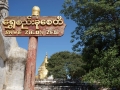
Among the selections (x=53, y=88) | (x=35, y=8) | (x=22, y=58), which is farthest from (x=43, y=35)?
(x=53, y=88)

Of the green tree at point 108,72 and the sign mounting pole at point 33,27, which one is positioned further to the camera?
the green tree at point 108,72

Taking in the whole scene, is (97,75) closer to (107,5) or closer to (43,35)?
(107,5)

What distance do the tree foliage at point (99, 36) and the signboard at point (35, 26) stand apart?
6.58 meters

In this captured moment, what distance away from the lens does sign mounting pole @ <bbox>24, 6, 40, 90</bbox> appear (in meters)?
5.38

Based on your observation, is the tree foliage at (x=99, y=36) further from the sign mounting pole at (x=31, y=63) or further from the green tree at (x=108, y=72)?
the sign mounting pole at (x=31, y=63)

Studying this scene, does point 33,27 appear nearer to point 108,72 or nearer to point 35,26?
point 35,26

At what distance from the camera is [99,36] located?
1376cm

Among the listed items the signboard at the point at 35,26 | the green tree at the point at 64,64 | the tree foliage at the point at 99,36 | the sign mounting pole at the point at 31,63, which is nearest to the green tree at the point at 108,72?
the tree foliage at the point at 99,36

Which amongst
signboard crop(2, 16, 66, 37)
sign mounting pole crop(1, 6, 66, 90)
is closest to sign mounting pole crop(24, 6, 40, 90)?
sign mounting pole crop(1, 6, 66, 90)

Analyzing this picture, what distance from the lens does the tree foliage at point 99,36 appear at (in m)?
11.8

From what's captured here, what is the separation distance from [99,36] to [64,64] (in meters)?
21.9

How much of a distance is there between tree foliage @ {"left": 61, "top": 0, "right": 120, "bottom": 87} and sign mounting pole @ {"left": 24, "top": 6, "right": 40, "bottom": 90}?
6.83m

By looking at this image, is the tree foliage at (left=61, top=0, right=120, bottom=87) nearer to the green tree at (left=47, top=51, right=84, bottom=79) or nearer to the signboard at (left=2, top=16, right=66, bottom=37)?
the signboard at (left=2, top=16, right=66, bottom=37)

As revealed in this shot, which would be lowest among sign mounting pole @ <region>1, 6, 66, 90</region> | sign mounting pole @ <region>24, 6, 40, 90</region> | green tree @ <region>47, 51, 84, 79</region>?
sign mounting pole @ <region>24, 6, 40, 90</region>
